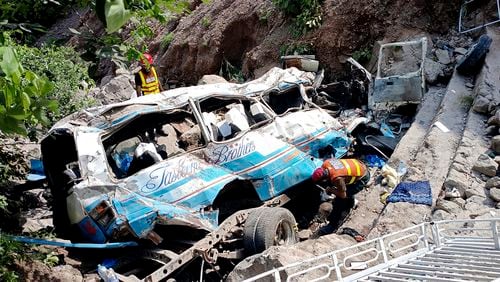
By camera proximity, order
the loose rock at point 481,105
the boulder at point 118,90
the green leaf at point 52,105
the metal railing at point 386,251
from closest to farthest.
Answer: the green leaf at point 52,105, the metal railing at point 386,251, the loose rock at point 481,105, the boulder at point 118,90

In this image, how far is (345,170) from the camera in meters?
6.05

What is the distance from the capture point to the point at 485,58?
9.35 m

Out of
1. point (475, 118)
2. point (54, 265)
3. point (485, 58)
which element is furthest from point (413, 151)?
point (54, 265)

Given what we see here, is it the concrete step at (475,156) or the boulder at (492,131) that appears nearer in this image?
the concrete step at (475,156)

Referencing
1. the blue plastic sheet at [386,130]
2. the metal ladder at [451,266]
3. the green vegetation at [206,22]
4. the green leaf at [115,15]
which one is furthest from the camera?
the green vegetation at [206,22]

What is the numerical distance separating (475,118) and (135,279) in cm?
533

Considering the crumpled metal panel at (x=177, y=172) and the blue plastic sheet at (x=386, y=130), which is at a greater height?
the crumpled metal panel at (x=177, y=172)

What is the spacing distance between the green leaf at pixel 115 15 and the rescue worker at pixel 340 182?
15.1ft

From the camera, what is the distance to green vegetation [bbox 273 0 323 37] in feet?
39.9

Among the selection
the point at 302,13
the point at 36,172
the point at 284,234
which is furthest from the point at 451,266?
the point at 302,13

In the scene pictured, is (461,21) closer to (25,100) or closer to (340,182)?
(340,182)

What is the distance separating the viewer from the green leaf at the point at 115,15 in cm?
160

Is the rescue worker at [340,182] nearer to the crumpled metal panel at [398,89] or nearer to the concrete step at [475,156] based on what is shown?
the concrete step at [475,156]

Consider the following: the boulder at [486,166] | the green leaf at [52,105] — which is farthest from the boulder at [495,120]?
the green leaf at [52,105]
